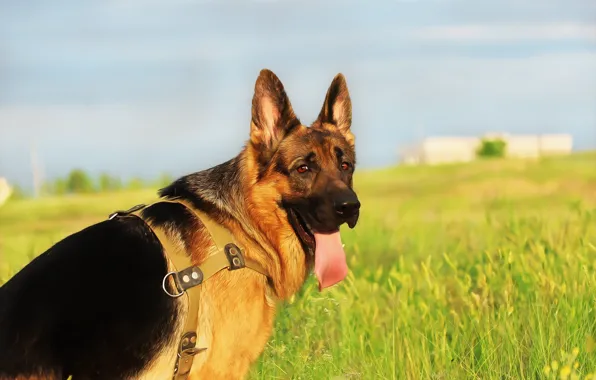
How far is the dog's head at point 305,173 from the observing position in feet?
14.4

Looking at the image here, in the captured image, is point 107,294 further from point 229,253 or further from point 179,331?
point 229,253

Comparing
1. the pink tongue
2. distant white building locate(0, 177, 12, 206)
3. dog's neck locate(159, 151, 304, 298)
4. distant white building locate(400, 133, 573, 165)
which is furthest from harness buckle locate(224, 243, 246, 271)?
distant white building locate(400, 133, 573, 165)

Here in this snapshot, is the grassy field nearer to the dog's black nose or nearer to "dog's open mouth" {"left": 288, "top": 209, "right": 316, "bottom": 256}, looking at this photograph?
"dog's open mouth" {"left": 288, "top": 209, "right": 316, "bottom": 256}

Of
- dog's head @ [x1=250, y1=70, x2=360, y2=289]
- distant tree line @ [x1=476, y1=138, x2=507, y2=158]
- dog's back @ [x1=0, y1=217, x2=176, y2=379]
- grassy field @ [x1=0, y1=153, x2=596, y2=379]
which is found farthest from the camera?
distant tree line @ [x1=476, y1=138, x2=507, y2=158]

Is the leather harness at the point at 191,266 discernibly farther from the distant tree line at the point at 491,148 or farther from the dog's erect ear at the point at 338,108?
the distant tree line at the point at 491,148

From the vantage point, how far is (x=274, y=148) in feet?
15.1

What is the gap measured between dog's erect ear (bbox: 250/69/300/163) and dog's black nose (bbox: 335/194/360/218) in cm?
58

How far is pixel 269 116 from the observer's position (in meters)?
4.61

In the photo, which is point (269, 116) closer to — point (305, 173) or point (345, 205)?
point (305, 173)

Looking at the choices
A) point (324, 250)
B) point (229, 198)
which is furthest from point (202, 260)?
point (324, 250)

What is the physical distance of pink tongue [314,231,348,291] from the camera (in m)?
4.53

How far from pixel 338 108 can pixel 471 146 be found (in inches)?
807

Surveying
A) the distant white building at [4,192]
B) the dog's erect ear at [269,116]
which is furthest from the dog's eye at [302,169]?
the distant white building at [4,192]

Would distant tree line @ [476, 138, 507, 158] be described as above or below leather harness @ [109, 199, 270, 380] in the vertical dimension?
below
